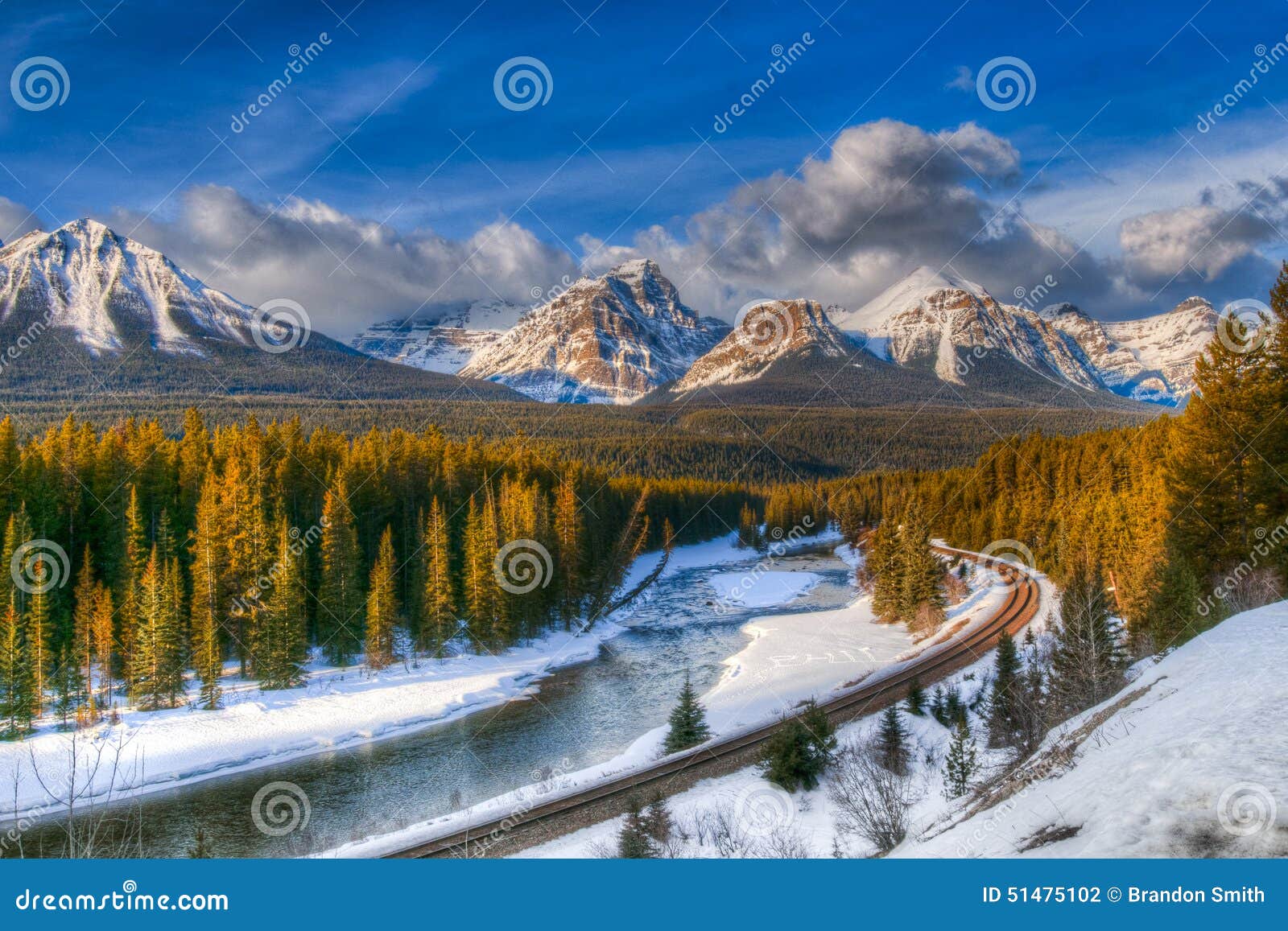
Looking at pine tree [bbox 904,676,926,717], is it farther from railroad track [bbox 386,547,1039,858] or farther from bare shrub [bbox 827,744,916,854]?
bare shrub [bbox 827,744,916,854]

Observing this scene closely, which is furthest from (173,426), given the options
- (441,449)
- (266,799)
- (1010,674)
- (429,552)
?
(1010,674)

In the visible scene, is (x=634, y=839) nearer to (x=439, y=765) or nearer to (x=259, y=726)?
(x=439, y=765)

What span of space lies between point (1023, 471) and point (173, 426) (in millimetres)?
160647

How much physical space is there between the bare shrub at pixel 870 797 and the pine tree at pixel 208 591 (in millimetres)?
30295

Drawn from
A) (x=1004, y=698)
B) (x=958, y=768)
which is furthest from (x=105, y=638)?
(x=1004, y=698)

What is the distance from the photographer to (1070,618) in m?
25.5

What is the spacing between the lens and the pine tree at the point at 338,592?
1732 inches

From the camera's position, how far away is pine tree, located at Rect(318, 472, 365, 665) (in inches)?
1732

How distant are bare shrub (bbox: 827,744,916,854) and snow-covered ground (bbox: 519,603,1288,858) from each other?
0.40 m

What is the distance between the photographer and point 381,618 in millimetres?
44125

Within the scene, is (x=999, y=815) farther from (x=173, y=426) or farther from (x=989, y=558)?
(x=173, y=426)

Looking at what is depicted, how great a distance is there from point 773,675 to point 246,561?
28.9 m

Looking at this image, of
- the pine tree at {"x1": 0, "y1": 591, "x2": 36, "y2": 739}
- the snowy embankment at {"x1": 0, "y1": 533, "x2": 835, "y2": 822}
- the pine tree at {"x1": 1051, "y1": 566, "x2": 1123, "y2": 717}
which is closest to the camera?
the pine tree at {"x1": 1051, "y1": 566, "x2": 1123, "y2": 717}

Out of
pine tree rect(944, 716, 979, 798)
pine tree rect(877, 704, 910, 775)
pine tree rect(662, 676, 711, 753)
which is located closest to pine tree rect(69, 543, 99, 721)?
pine tree rect(662, 676, 711, 753)
